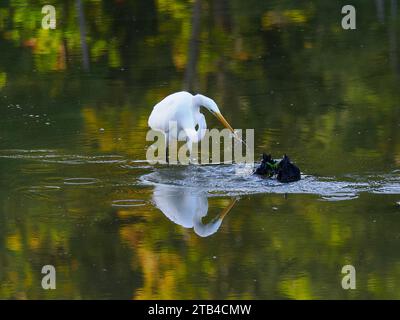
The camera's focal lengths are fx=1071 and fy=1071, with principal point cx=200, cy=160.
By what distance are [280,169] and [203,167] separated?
1.14m

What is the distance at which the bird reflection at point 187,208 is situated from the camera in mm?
9273

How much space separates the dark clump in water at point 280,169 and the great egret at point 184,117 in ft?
2.76

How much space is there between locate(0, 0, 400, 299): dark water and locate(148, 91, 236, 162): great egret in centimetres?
39

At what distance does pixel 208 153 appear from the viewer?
11672 millimetres

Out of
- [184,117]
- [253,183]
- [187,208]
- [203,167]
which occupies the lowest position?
[187,208]

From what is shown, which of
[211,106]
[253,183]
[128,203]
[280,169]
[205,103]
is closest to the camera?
[128,203]

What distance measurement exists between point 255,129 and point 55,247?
414 cm

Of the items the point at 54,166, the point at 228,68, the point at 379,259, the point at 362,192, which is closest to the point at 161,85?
the point at 228,68

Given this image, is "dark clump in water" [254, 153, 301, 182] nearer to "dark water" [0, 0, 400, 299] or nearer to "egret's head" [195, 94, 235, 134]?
"dark water" [0, 0, 400, 299]

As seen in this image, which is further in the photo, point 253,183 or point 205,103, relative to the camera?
point 205,103

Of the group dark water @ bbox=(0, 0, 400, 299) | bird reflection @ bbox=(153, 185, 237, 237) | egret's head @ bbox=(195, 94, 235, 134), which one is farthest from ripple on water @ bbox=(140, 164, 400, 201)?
egret's head @ bbox=(195, 94, 235, 134)

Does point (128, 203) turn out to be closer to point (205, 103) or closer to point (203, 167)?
point (203, 167)

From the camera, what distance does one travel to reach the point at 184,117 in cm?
1130

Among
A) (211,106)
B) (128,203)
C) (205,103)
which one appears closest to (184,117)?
(205,103)
